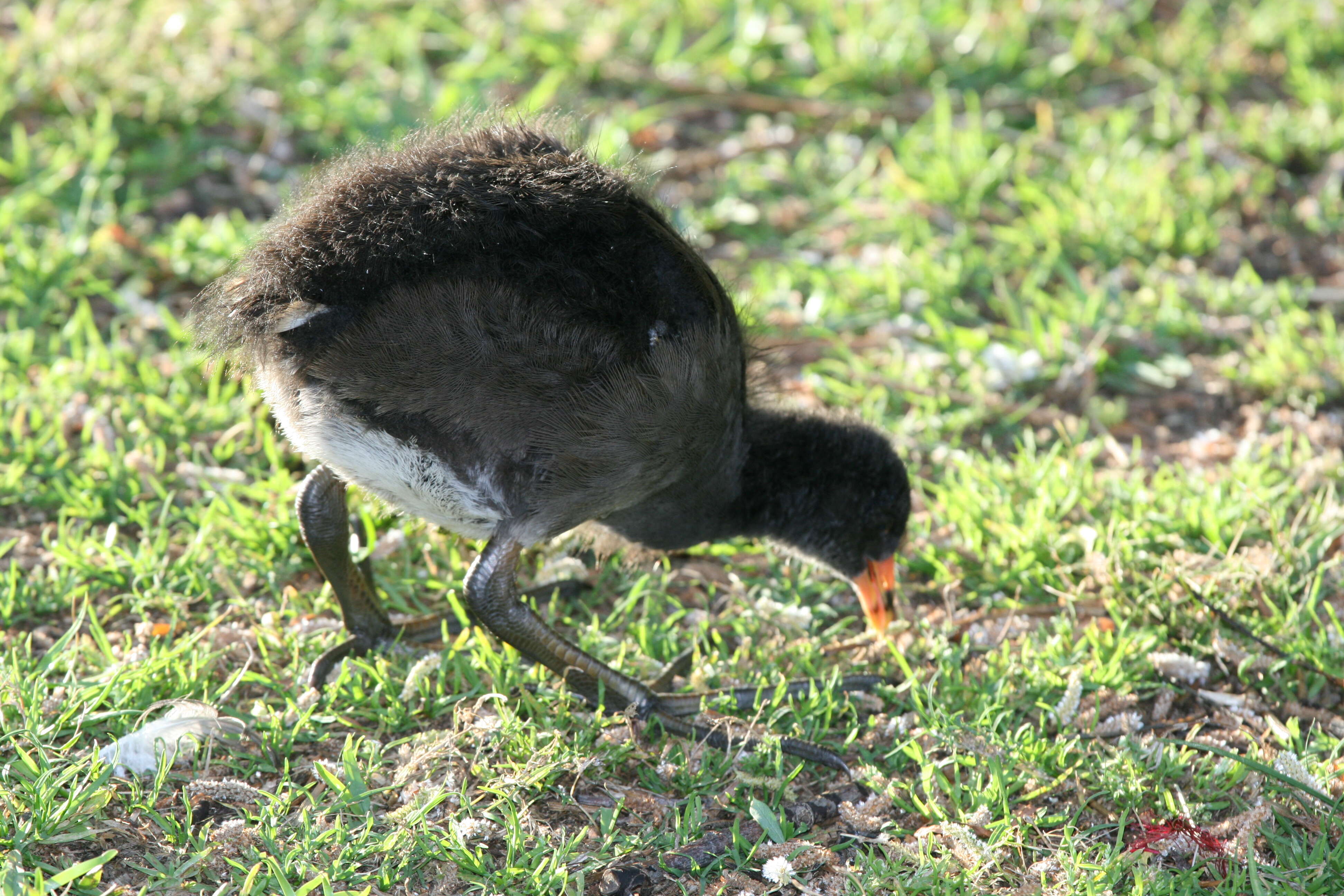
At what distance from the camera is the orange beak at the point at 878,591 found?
148 inches

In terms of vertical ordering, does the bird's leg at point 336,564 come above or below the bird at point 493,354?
below

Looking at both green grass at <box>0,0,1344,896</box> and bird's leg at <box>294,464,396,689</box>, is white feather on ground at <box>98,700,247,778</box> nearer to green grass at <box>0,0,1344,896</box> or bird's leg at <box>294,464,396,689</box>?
green grass at <box>0,0,1344,896</box>

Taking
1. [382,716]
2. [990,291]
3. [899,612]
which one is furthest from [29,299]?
[990,291]

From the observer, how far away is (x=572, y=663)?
11.1 feet

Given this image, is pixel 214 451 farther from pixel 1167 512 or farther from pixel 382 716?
pixel 1167 512

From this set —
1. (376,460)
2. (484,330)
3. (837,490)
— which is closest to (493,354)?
(484,330)

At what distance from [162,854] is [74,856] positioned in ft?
0.61

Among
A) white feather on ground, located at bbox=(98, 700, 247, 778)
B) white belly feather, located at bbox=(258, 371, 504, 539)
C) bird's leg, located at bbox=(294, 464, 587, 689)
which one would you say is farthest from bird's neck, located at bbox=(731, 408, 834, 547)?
white feather on ground, located at bbox=(98, 700, 247, 778)

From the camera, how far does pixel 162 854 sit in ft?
9.29

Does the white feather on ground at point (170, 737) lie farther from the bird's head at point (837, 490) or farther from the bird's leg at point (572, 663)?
the bird's head at point (837, 490)

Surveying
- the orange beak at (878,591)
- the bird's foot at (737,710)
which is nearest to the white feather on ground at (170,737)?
the bird's foot at (737,710)

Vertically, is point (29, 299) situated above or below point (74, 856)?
above

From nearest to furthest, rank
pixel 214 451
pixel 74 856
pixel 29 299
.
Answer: pixel 74 856, pixel 214 451, pixel 29 299

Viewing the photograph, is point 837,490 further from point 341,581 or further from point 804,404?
point 341,581
